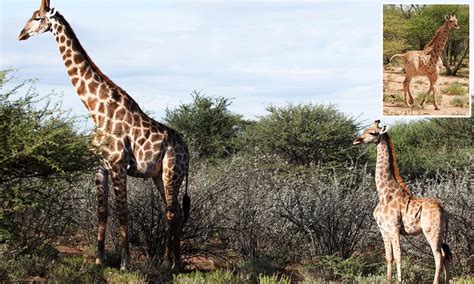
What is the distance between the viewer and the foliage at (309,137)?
23109mm

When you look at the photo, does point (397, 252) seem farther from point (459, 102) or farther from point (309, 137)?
point (459, 102)

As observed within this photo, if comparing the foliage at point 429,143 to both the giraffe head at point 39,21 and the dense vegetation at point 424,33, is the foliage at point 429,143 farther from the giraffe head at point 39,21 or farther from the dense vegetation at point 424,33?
the giraffe head at point 39,21

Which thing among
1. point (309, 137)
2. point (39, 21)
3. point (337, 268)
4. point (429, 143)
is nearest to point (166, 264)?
point (337, 268)

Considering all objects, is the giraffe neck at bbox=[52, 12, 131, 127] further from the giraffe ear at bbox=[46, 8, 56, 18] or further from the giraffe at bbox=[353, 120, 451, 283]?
the giraffe at bbox=[353, 120, 451, 283]

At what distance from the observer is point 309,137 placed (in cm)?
2312

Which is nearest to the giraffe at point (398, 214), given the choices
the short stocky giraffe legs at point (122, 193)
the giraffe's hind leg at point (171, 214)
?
the giraffe's hind leg at point (171, 214)

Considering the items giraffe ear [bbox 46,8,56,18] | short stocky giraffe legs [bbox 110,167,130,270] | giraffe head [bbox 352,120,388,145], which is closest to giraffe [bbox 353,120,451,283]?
giraffe head [bbox 352,120,388,145]

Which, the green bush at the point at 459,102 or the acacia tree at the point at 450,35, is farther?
the acacia tree at the point at 450,35

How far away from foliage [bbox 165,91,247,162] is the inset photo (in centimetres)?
535

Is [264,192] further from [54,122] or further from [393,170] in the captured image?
[54,122]

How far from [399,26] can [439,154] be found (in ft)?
14.5

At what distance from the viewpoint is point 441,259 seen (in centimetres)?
1072

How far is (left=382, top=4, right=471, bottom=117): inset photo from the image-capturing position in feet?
72.6

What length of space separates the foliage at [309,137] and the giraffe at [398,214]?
36.3 feet
